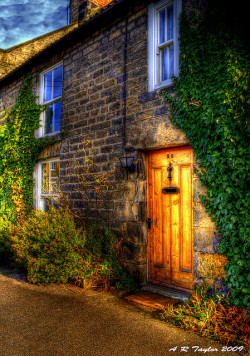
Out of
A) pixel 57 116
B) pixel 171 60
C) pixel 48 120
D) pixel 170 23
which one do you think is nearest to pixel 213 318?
pixel 171 60

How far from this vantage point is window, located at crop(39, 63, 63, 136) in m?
7.44

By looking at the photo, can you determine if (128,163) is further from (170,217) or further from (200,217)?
(200,217)

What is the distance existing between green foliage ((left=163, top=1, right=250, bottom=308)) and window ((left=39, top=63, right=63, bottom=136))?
4172 mm

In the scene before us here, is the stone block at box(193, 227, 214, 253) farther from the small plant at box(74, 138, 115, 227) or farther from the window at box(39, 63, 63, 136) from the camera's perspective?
the window at box(39, 63, 63, 136)

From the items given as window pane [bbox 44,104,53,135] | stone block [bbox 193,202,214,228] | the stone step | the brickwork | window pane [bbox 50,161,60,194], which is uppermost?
the brickwork

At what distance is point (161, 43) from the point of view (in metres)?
4.94

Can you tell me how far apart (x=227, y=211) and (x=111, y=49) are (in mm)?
4012

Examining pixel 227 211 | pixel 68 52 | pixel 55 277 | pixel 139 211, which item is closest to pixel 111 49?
pixel 68 52

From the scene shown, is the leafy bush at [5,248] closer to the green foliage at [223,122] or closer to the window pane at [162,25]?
the green foliage at [223,122]

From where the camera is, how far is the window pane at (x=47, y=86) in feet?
25.4

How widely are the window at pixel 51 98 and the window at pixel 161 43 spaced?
3133 millimetres

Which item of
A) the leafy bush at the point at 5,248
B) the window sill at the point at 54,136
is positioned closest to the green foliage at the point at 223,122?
the window sill at the point at 54,136

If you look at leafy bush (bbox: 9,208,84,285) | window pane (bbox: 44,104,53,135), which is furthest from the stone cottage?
window pane (bbox: 44,104,53,135)

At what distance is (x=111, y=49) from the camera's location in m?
5.72
